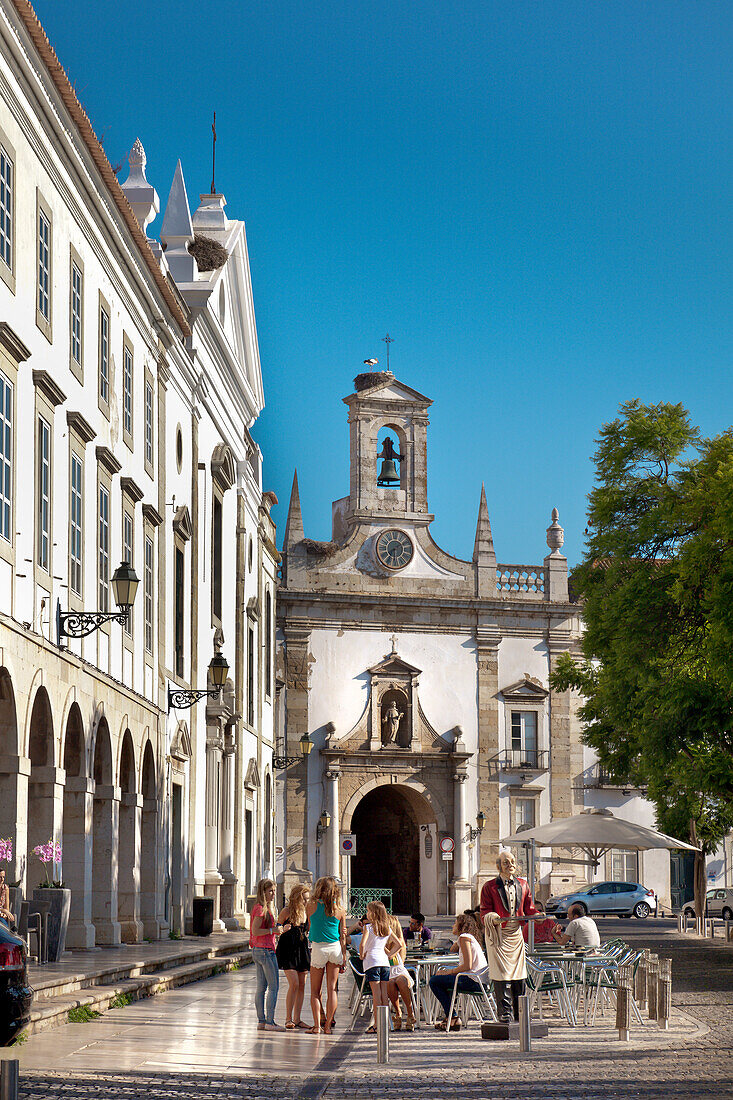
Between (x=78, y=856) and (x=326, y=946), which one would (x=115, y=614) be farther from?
(x=326, y=946)

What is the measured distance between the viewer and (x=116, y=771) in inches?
927

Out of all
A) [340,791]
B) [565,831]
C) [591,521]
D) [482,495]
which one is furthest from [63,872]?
[482,495]

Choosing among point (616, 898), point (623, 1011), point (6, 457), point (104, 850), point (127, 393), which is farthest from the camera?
point (616, 898)

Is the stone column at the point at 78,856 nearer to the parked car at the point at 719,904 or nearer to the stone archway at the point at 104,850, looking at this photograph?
the stone archway at the point at 104,850

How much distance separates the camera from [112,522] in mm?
24094

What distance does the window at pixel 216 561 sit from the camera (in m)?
35.6

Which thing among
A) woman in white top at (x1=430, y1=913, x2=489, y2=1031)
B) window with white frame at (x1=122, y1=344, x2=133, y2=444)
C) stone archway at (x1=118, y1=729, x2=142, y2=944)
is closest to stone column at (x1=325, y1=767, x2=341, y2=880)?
stone archway at (x1=118, y1=729, x2=142, y2=944)

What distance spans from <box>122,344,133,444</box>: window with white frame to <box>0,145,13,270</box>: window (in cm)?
711

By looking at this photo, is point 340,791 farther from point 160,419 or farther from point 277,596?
point 160,419

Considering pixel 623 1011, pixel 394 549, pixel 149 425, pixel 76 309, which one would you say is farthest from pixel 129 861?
pixel 394 549

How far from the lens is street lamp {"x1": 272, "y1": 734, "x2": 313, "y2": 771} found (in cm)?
4997

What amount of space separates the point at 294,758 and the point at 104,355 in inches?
1128

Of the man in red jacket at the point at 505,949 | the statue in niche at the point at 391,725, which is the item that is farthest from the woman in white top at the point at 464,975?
the statue in niche at the point at 391,725

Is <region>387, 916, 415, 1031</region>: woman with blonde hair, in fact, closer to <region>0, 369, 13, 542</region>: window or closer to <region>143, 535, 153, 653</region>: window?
<region>0, 369, 13, 542</region>: window
